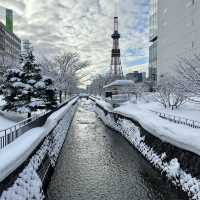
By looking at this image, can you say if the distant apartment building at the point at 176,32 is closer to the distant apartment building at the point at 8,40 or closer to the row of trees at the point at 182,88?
the row of trees at the point at 182,88

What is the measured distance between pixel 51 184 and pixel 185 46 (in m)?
35.3

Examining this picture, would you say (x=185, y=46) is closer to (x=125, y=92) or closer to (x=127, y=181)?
(x=125, y=92)

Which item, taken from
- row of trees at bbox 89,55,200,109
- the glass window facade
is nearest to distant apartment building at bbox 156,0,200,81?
row of trees at bbox 89,55,200,109

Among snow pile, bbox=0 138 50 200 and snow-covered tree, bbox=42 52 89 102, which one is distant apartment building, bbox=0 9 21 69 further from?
snow pile, bbox=0 138 50 200

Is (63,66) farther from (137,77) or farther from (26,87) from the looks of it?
(137,77)

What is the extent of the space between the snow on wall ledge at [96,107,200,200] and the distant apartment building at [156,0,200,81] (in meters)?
20.7

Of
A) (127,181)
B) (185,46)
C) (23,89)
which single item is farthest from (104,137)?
(185,46)

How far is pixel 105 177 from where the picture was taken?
471 inches

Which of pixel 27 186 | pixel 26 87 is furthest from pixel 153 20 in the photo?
pixel 27 186

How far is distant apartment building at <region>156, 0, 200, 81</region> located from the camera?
37219 millimetres

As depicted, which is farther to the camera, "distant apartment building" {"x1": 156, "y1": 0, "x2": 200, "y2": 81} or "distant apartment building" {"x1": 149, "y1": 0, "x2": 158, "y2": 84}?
"distant apartment building" {"x1": 149, "y1": 0, "x2": 158, "y2": 84}

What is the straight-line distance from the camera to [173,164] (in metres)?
10.7

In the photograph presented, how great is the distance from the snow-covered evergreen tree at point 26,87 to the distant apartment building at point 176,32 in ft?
79.0

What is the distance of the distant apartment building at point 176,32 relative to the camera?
37219 millimetres
